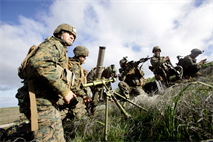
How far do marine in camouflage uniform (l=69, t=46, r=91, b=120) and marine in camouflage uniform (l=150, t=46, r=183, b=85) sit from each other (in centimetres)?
537

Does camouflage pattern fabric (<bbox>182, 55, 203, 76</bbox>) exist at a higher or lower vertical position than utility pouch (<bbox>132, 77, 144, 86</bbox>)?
higher

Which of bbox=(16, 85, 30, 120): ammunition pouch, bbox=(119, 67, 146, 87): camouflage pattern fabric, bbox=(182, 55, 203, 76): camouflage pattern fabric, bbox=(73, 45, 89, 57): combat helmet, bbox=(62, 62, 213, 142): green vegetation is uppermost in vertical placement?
bbox=(73, 45, 89, 57): combat helmet

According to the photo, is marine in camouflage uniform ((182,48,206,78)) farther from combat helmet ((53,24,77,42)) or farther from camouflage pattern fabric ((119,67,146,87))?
combat helmet ((53,24,77,42))

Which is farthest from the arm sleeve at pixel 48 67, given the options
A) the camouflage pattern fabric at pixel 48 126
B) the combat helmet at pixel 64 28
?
Answer: the combat helmet at pixel 64 28

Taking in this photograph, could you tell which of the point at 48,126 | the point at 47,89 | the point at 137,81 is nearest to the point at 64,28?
the point at 47,89

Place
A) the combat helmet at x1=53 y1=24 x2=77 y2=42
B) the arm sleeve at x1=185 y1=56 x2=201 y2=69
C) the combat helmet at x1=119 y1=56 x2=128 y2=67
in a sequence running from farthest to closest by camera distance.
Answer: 1. the arm sleeve at x1=185 y1=56 x2=201 y2=69
2. the combat helmet at x1=119 y1=56 x2=128 y2=67
3. the combat helmet at x1=53 y1=24 x2=77 y2=42

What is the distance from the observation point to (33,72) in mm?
2047

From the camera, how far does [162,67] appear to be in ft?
26.9

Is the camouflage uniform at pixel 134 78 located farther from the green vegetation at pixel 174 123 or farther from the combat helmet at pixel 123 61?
the green vegetation at pixel 174 123

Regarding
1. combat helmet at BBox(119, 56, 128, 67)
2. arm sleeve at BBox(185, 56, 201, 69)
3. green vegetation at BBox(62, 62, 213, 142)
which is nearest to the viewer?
green vegetation at BBox(62, 62, 213, 142)

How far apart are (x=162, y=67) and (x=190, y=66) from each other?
7.12 feet

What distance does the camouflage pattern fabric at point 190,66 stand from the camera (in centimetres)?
832

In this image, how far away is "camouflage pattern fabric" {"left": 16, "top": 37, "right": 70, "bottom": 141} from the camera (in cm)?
185

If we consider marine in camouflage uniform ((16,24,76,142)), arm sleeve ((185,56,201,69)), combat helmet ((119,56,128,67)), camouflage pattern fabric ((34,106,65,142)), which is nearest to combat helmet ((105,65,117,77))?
combat helmet ((119,56,128,67))
